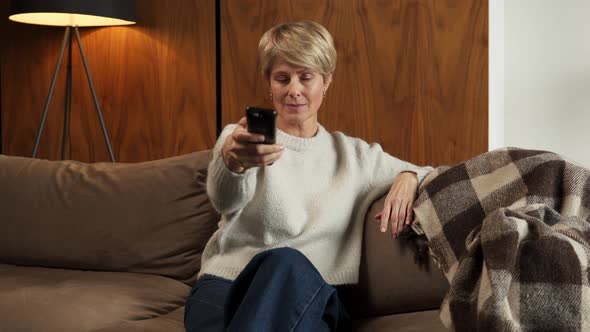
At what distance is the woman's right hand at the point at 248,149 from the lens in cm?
168

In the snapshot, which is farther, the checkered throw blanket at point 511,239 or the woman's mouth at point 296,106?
the woman's mouth at point 296,106

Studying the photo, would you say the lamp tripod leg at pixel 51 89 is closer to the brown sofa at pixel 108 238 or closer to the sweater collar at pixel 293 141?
the brown sofa at pixel 108 238

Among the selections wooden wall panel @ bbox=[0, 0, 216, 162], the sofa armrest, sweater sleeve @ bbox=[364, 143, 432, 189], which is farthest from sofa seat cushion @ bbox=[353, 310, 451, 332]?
wooden wall panel @ bbox=[0, 0, 216, 162]

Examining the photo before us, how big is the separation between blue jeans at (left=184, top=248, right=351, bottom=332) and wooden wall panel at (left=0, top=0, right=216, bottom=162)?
1.57m

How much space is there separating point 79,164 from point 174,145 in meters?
0.68

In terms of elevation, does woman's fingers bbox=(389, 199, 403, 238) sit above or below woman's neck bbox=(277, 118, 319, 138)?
below

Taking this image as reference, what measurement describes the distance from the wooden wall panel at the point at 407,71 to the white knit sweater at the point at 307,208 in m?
0.88

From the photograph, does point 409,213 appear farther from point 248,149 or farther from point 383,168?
point 248,149

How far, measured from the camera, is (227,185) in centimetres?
183

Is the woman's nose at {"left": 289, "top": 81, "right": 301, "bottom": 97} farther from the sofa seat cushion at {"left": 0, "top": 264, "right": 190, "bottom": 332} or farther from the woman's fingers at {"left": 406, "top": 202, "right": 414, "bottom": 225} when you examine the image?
the sofa seat cushion at {"left": 0, "top": 264, "right": 190, "bottom": 332}

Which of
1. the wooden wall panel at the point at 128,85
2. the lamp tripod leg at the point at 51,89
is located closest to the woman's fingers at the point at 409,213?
the wooden wall panel at the point at 128,85

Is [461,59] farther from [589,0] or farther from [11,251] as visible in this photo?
[11,251]

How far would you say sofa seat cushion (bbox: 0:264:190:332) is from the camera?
6.68 ft

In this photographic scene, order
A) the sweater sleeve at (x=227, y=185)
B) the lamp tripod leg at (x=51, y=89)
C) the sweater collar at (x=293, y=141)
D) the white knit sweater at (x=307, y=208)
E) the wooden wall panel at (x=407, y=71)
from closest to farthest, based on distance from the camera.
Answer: the sweater sleeve at (x=227, y=185) < the white knit sweater at (x=307, y=208) < the sweater collar at (x=293, y=141) < the wooden wall panel at (x=407, y=71) < the lamp tripod leg at (x=51, y=89)
